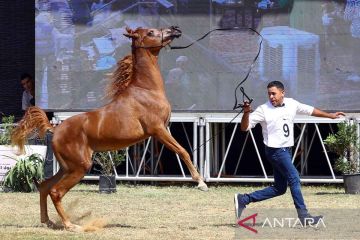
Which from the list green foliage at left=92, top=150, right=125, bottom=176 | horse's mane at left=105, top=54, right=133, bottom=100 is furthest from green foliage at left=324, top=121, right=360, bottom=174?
horse's mane at left=105, top=54, right=133, bottom=100

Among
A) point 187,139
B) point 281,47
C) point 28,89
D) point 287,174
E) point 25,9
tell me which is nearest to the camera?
Result: point 287,174

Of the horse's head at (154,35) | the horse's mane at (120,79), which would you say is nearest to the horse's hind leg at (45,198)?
the horse's mane at (120,79)

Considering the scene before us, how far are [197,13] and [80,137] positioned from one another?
5.40 metres

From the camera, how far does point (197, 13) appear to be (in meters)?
15.8

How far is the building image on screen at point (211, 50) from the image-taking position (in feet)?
50.6

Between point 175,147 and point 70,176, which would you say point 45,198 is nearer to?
point 70,176

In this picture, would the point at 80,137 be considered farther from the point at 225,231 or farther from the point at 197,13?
the point at 197,13

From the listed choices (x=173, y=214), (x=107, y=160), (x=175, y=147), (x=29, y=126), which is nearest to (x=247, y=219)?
(x=175, y=147)

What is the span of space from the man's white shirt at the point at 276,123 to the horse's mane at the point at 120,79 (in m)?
1.70

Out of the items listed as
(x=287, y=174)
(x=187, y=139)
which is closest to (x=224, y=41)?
(x=187, y=139)

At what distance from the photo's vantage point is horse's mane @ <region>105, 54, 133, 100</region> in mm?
11438

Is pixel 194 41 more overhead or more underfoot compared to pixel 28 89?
more overhead

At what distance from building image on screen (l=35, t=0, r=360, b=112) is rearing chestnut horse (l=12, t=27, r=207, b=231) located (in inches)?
164

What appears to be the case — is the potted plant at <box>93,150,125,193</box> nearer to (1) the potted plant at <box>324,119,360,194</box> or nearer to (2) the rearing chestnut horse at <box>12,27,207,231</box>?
(1) the potted plant at <box>324,119,360,194</box>
